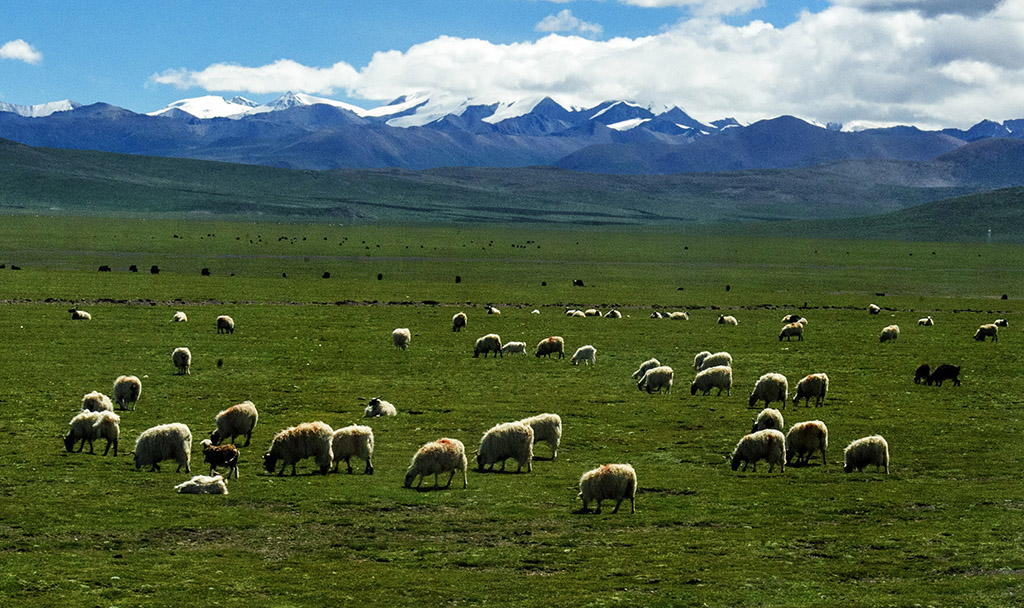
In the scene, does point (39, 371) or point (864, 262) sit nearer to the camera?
point (39, 371)

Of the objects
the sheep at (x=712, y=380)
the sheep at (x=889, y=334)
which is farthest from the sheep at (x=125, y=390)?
the sheep at (x=889, y=334)

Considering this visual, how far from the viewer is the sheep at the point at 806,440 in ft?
68.5

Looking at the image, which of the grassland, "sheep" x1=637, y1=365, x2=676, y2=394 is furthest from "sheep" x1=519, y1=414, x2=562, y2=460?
"sheep" x1=637, y1=365, x2=676, y2=394

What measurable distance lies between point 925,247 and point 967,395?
128208mm

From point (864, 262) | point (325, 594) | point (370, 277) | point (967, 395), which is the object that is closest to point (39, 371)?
point (325, 594)

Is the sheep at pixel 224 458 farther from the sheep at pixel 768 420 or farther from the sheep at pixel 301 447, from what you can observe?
the sheep at pixel 768 420

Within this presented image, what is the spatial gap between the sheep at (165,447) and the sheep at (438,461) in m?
4.18

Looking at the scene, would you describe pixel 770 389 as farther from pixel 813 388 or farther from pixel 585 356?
pixel 585 356

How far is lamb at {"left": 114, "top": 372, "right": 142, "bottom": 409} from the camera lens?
24906 mm

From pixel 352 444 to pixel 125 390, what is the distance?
8.20 meters

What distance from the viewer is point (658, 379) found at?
97.3ft

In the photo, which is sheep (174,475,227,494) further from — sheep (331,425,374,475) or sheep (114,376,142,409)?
sheep (114,376,142,409)

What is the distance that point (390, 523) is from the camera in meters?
16.1

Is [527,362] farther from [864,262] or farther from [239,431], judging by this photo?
[864,262]
